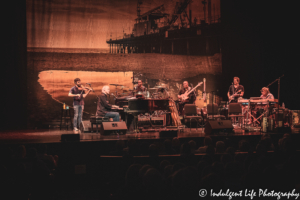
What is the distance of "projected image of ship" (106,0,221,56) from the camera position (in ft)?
34.7

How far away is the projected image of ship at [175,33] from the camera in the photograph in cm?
1057

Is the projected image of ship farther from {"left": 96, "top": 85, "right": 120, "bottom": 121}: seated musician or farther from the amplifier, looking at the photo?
{"left": 96, "top": 85, "right": 120, "bottom": 121}: seated musician

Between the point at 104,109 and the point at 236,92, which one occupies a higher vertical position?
the point at 236,92

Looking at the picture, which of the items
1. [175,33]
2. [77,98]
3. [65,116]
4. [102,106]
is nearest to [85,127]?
[77,98]

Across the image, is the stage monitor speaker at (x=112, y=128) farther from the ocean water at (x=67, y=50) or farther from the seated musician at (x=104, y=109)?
the ocean water at (x=67, y=50)

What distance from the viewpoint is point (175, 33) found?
10.9 meters

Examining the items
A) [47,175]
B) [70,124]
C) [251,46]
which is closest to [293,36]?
[251,46]

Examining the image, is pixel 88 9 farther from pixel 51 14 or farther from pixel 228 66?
pixel 228 66

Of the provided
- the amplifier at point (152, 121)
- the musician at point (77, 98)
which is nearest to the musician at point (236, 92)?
Answer: the amplifier at point (152, 121)

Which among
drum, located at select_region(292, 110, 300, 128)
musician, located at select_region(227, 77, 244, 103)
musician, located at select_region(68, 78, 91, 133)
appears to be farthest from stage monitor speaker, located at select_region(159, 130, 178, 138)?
drum, located at select_region(292, 110, 300, 128)

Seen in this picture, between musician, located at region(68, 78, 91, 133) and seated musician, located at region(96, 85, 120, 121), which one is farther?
musician, located at region(68, 78, 91, 133)

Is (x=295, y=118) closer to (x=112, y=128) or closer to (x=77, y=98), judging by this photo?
(x=112, y=128)

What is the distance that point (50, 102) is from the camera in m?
9.89

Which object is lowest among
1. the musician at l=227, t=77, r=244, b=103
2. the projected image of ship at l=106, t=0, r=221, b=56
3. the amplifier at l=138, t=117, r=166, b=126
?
the amplifier at l=138, t=117, r=166, b=126
